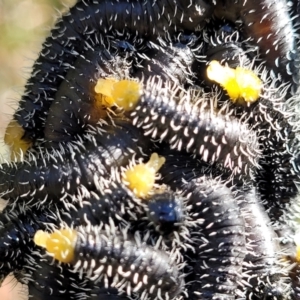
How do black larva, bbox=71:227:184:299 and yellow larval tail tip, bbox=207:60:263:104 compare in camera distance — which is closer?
black larva, bbox=71:227:184:299

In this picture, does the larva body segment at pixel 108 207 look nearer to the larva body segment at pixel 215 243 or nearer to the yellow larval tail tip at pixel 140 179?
the yellow larval tail tip at pixel 140 179

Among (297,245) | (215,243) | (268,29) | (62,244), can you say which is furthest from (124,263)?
(268,29)

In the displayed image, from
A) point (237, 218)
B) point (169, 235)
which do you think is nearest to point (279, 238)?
point (237, 218)

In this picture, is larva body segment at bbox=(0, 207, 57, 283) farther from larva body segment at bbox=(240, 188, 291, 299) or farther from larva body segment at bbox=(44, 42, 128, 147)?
larva body segment at bbox=(240, 188, 291, 299)

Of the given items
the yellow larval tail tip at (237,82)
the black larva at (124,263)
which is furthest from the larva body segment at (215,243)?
the yellow larval tail tip at (237,82)

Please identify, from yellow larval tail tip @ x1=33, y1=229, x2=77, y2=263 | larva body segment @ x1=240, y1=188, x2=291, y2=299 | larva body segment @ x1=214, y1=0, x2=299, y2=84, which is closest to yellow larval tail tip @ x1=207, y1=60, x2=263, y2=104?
larva body segment @ x1=214, y1=0, x2=299, y2=84
